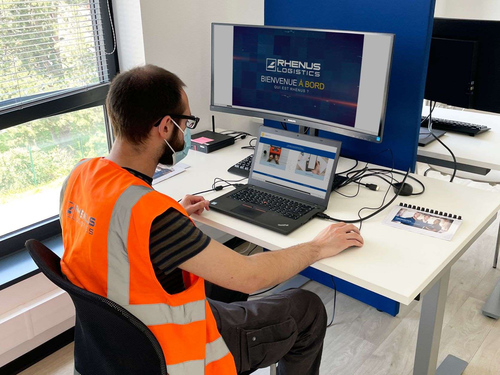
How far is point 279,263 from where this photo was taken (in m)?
1.36

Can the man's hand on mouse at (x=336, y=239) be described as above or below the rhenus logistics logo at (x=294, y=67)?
below

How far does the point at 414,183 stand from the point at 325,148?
428 mm

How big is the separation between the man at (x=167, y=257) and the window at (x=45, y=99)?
89 cm

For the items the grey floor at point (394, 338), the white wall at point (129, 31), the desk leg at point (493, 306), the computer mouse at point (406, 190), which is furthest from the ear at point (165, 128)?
the desk leg at point (493, 306)

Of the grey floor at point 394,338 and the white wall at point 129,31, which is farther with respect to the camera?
the white wall at point 129,31

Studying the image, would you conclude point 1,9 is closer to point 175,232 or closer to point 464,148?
point 175,232

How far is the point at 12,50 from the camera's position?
76.9 inches

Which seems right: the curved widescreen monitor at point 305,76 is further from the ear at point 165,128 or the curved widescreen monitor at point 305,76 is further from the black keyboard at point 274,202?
the ear at point 165,128

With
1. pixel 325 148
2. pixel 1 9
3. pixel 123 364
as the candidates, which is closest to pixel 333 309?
pixel 325 148

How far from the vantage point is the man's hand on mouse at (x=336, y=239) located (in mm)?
1436

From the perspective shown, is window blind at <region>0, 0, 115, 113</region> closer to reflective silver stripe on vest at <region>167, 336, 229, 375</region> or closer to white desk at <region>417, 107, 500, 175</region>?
reflective silver stripe on vest at <region>167, 336, 229, 375</region>

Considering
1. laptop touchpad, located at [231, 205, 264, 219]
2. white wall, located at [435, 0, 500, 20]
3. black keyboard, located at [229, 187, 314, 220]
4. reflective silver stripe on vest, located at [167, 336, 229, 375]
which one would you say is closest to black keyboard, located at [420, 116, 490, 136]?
black keyboard, located at [229, 187, 314, 220]

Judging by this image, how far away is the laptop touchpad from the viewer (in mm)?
1664

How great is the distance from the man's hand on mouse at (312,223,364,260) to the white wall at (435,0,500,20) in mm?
4228
